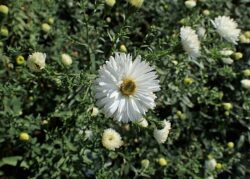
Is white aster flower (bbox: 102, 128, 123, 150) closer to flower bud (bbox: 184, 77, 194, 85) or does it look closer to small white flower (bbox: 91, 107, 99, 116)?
small white flower (bbox: 91, 107, 99, 116)

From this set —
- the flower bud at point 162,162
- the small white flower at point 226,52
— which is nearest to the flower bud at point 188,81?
the small white flower at point 226,52

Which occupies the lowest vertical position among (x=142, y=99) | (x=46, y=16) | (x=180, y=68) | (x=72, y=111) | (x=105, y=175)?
(x=105, y=175)

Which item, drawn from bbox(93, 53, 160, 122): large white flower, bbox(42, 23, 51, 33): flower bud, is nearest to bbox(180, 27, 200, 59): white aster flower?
bbox(93, 53, 160, 122): large white flower

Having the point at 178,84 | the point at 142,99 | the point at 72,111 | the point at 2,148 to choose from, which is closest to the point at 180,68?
the point at 178,84

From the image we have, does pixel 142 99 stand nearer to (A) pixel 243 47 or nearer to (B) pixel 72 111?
(B) pixel 72 111

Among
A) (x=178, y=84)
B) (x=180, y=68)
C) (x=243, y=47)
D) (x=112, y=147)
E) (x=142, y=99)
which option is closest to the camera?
(x=142, y=99)

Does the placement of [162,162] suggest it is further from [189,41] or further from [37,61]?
[37,61]
